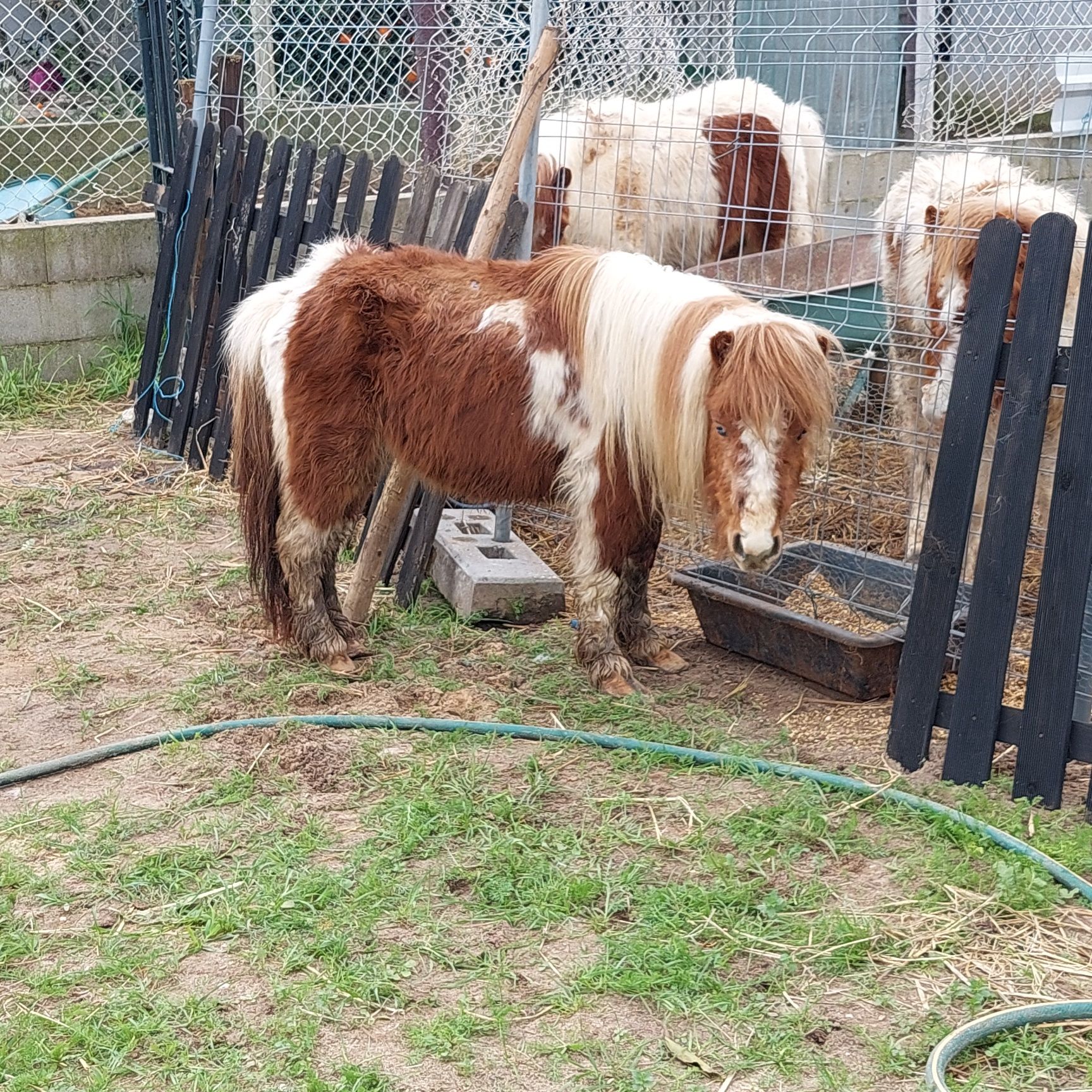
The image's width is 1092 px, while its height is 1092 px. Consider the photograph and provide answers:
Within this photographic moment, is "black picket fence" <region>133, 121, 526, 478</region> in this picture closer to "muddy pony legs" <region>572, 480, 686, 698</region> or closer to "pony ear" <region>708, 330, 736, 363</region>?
"muddy pony legs" <region>572, 480, 686, 698</region>

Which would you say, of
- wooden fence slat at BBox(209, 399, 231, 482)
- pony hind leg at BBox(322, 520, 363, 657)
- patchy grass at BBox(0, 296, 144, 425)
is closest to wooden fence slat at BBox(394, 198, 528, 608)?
pony hind leg at BBox(322, 520, 363, 657)

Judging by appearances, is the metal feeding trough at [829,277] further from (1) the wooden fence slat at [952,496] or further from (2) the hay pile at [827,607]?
(1) the wooden fence slat at [952,496]

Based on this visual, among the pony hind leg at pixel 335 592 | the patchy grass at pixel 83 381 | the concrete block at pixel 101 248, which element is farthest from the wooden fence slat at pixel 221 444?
the pony hind leg at pixel 335 592

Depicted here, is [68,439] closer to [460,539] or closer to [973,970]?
[460,539]

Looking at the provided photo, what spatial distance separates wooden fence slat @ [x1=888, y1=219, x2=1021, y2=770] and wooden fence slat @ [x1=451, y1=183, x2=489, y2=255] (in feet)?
7.21

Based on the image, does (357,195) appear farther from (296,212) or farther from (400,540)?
(400,540)

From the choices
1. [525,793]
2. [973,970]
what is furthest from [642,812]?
[973,970]

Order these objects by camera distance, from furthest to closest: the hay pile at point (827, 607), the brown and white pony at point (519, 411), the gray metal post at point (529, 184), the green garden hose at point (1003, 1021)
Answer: the gray metal post at point (529, 184), the hay pile at point (827, 607), the brown and white pony at point (519, 411), the green garden hose at point (1003, 1021)

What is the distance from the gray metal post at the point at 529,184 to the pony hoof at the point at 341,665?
35.0 inches

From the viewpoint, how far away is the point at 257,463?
4.55 meters

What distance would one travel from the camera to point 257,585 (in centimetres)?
465

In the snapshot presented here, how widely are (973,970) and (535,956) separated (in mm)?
965

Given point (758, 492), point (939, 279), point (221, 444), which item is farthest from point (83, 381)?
point (758, 492)

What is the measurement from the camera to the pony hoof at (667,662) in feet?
15.0
